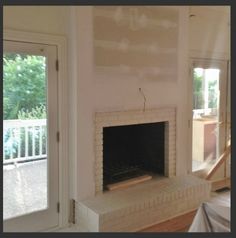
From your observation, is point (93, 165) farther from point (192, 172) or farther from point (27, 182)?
point (192, 172)

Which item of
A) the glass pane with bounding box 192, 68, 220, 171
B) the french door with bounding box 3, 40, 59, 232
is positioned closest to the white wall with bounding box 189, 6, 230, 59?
the glass pane with bounding box 192, 68, 220, 171

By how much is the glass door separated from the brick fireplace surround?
62 cm

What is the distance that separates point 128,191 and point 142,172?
0.59m

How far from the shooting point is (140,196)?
3332 millimetres

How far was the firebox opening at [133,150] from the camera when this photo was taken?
3.88m

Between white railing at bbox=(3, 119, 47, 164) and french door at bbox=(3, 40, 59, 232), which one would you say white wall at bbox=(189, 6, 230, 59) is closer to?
french door at bbox=(3, 40, 59, 232)

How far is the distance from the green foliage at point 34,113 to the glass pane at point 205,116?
2.26m

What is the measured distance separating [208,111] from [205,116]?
90mm

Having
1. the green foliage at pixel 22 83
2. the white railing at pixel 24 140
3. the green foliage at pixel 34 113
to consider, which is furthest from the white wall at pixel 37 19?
the white railing at pixel 24 140

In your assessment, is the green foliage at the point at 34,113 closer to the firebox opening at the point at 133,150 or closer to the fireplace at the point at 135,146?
the fireplace at the point at 135,146

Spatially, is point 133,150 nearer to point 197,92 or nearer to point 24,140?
point 197,92

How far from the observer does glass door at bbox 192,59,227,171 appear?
4395 millimetres

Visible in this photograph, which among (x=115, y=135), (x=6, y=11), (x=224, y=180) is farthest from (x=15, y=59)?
(x=224, y=180)

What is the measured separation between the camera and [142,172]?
4020 mm
